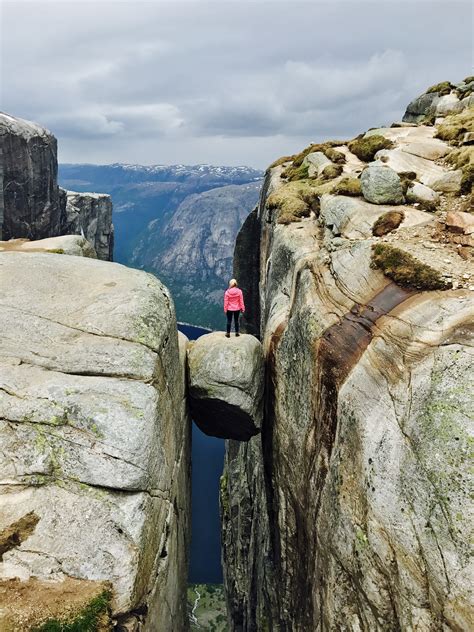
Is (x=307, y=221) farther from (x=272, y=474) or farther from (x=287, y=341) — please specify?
(x=272, y=474)

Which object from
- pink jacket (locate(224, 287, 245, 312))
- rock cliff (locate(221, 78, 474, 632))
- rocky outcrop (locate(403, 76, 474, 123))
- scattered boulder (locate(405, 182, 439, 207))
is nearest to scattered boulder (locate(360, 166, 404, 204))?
rock cliff (locate(221, 78, 474, 632))

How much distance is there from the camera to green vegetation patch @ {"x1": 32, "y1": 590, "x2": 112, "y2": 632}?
1205 cm

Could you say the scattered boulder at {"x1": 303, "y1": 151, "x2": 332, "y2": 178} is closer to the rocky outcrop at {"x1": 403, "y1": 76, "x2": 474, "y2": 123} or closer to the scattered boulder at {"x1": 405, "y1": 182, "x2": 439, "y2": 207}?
the scattered boulder at {"x1": 405, "y1": 182, "x2": 439, "y2": 207}

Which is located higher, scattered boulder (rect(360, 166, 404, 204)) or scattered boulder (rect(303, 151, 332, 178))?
scattered boulder (rect(303, 151, 332, 178))

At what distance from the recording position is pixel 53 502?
14.4 m

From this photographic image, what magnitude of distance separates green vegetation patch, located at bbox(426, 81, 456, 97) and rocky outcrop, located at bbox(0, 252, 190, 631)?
5853 centimetres

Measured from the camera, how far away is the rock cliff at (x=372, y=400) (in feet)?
40.9

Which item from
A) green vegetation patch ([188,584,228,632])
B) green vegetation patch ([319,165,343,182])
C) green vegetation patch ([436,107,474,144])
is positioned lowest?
green vegetation patch ([188,584,228,632])

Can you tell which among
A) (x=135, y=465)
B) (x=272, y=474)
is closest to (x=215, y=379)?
(x=272, y=474)

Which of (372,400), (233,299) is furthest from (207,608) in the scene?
(372,400)

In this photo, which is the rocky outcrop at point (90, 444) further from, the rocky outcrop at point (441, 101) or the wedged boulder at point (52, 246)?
the rocky outcrop at point (441, 101)

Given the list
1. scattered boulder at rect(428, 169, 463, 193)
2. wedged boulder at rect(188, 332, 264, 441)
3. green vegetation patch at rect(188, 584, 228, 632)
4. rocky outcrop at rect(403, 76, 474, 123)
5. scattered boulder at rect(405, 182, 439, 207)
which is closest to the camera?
scattered boulder at rect(405, 182, 439, 207)

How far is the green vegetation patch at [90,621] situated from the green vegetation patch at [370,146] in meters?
37.3

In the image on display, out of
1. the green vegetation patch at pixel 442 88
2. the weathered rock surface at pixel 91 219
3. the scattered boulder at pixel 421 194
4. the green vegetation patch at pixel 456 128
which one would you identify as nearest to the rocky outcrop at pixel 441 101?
the green vegetation patch at pixel 442 88
